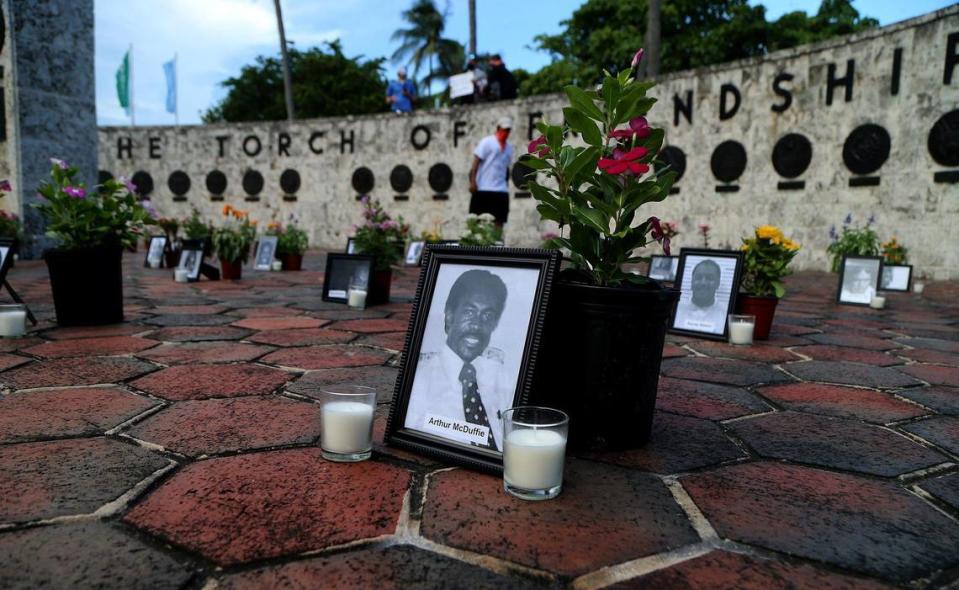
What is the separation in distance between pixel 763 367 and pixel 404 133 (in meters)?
9.36

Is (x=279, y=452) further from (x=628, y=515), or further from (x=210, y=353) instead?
(x=210, y=353)

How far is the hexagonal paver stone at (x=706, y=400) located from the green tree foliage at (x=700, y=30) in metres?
14.3

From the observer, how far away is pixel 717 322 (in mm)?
2785

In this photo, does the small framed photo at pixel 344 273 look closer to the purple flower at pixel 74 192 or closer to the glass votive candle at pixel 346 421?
the purple flower at pixel 74 192

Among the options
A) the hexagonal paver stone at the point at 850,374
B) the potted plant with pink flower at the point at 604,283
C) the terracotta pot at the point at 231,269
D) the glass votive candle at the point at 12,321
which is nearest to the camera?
the potted plant with pink flower at the point at 604,283

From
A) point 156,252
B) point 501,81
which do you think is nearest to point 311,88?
point 501,81

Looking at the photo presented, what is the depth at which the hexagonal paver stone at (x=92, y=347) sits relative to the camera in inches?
84.1

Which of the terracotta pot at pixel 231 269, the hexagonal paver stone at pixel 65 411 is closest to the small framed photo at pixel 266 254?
the terracotta pot at pixel 231 269

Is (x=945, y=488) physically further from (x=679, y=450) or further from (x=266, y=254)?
(x=266, y=254)

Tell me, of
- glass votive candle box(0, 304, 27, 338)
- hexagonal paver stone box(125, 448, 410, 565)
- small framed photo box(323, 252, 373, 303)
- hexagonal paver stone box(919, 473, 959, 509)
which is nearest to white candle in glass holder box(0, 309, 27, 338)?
glass votive candle box(0, 304, 27, 338)

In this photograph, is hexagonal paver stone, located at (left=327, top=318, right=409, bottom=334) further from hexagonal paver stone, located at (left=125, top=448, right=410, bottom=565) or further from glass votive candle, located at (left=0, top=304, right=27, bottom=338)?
hexagonal paver stone, located at (left=125, top=448, right=410, bottom=565)

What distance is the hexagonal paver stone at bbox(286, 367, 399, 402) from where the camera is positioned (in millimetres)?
1743

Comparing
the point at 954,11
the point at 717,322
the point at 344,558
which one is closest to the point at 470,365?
the point at 344,558

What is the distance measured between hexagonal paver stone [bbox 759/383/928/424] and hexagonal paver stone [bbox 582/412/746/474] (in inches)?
16.3
